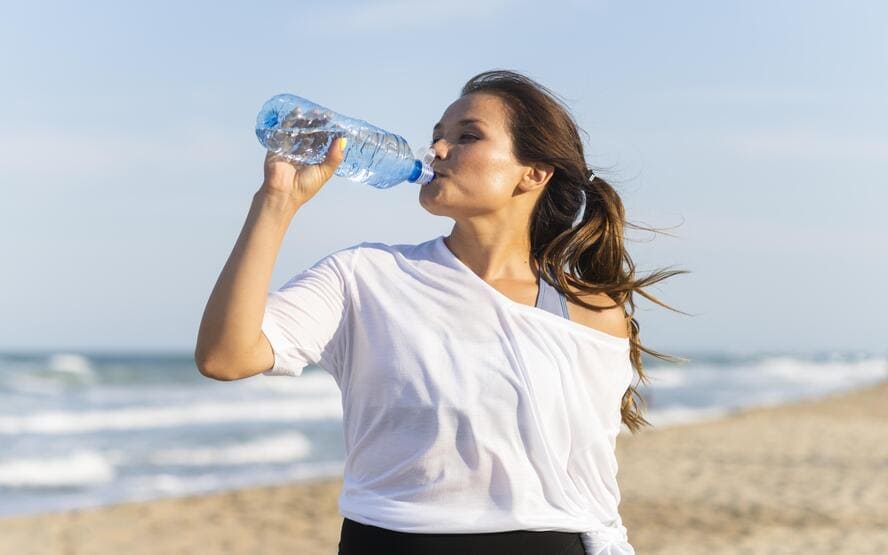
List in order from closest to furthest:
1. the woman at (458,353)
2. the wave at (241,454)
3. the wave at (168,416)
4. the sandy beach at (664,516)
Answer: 1. the woman at (458,353)
2. the sandy beach at (664,516)
3. the wave at (241,454)
4. the wave at (168,416)

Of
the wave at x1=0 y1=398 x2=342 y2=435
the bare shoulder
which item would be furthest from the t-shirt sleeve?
the wave at x1=0 y1=398 x2=342 y2=435

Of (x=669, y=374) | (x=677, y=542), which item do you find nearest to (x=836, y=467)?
(x=677, y=542)

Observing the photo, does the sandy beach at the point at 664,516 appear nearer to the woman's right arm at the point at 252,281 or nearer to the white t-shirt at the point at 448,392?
the white t-shirt at the point at 448,392

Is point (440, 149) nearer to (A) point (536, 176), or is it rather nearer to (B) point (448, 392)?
(A) point (536, 176)

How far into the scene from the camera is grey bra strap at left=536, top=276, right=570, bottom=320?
114 inches

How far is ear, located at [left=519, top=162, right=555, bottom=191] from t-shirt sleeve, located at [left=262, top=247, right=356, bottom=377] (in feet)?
1.79

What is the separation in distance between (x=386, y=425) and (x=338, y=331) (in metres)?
0.26

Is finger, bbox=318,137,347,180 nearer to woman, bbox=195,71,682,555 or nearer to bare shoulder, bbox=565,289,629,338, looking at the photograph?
woman, bbox=195,71,682,555

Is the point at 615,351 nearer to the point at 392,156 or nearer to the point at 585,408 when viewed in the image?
the point at 585,408

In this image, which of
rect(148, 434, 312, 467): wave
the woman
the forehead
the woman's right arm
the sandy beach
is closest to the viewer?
the woman's right arm

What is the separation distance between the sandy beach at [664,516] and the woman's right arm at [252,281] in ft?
23.6

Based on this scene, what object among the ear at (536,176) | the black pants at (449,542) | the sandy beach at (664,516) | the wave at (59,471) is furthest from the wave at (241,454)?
the black pants at (449,542)

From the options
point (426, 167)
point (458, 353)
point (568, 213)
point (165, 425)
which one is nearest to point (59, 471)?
point (165, 425)

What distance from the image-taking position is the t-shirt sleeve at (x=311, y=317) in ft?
8.59
